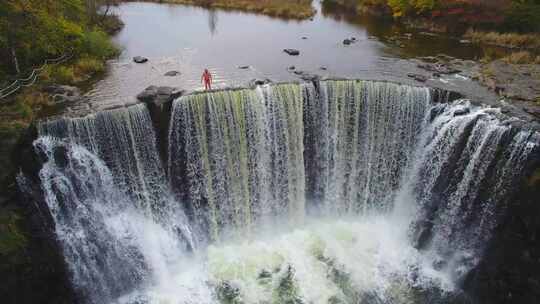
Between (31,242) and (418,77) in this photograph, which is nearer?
(31,242)

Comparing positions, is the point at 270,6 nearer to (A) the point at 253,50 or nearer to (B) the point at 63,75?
(A) the point at 253,50

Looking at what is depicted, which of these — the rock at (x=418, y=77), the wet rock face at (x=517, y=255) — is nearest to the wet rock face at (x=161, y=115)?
the rock at (x=418, y=77)

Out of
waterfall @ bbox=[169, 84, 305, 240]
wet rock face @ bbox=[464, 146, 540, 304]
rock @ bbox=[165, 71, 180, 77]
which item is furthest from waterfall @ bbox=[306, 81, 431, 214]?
rock @ bbox=[165, 71, 180, 77]

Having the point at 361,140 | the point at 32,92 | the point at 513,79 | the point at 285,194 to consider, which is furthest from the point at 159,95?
the point at 513,79

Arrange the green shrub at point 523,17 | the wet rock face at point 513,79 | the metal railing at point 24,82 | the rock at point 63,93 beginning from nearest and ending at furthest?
the metal railing at point 24,82
the rock at point 63,93
the wet rock face at point 513,79
the green shrub at point 523,17

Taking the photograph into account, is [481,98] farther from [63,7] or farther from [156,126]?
[63,7]

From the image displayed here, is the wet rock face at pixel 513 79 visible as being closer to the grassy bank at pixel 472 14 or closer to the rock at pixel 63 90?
the grassy bank at pixel 472 14
